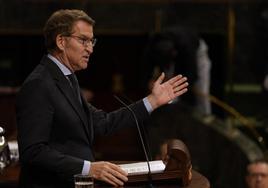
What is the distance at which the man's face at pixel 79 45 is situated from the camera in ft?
11.1

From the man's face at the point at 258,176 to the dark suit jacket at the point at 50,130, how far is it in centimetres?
269

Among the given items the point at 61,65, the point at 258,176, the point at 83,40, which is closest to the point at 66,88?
the point at 61,65

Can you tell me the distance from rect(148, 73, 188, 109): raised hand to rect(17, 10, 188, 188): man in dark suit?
0.32m

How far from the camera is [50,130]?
10.7 ft

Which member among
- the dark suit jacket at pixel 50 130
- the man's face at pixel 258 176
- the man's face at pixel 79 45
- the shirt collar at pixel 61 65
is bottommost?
the man's face at pixel 258 176

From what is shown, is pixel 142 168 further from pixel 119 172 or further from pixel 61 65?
pixel 61 65

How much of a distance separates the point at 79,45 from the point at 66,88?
0.62 feet

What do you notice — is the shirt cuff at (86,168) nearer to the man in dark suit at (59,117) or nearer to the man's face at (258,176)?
the man in dark suit at (59,117)

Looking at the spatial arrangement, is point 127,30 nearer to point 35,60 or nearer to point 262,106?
point 35,60

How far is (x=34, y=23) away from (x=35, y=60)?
64cm

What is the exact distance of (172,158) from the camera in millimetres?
3318

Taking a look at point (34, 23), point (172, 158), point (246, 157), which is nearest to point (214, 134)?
point (246, 157)

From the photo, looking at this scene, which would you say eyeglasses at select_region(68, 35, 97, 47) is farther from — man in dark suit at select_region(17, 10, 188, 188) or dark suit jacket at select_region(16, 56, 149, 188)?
dark suit jacket at select_region(16, 56, 149, 188)

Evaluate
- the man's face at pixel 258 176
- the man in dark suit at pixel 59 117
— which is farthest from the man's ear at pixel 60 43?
the man's face at pixel 258 176
